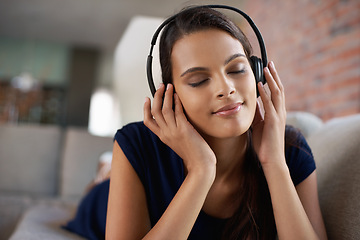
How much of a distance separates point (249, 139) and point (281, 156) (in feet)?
0.51

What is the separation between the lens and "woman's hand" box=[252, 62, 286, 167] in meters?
0.91

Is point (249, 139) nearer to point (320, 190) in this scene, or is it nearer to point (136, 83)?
point (320, 190)

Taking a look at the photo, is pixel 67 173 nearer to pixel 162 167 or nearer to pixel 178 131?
pixel 162 167

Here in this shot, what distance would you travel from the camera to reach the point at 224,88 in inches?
32.7

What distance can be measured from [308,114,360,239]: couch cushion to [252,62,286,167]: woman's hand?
0.22 meters

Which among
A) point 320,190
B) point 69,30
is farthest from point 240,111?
point 69,30

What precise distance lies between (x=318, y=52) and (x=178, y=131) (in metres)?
2.69

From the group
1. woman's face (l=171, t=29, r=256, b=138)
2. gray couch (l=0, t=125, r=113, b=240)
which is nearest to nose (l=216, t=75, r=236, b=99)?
woman's face (l=171, t=29, r=256, b=138)

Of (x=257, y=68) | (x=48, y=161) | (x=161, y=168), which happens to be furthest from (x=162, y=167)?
(x=48, y=161)

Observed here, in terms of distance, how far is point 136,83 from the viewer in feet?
9.71

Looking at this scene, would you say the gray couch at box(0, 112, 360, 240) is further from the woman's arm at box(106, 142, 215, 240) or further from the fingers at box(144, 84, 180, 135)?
the fingers at box(144, 84, 180, 135)

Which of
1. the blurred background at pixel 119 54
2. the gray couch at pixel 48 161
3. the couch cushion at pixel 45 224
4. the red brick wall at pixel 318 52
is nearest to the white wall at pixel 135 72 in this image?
the blurred background at pixel 119 54

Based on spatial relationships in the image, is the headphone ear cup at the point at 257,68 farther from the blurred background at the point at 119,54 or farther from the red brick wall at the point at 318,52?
the red brick wall at the point at 318,52

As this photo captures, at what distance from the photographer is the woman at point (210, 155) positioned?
844mm
